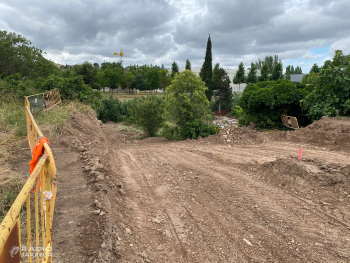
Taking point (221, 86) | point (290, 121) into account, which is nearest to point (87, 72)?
point (221, 86)

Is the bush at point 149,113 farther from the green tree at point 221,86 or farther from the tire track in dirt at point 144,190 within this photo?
the green tree at point 221,86

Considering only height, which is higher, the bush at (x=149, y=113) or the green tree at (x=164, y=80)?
the green tree at (x=164, y=80)

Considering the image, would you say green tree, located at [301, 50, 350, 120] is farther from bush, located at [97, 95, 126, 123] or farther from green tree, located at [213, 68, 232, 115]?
bush, located at [97, 95, 126, 123]

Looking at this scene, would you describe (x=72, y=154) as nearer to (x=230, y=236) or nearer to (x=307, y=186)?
(x=230, y=236)

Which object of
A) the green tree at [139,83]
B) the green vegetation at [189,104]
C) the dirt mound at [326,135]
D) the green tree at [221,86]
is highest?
the green tree at [139,83]

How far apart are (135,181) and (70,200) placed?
2.76 metres

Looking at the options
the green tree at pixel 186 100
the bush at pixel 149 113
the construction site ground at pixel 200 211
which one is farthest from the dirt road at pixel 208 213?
the bush at pixel 149 113

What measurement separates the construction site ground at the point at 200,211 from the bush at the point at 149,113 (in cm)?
1271

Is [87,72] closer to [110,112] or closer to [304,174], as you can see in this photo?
[110,112]

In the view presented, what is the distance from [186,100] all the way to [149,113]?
600 centimetres

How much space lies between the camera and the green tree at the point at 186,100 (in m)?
16.8

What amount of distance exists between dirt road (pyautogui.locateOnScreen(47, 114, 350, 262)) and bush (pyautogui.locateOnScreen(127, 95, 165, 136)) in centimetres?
1306

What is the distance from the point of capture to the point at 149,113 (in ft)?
70.8

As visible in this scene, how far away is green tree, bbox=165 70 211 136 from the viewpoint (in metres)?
16.8
